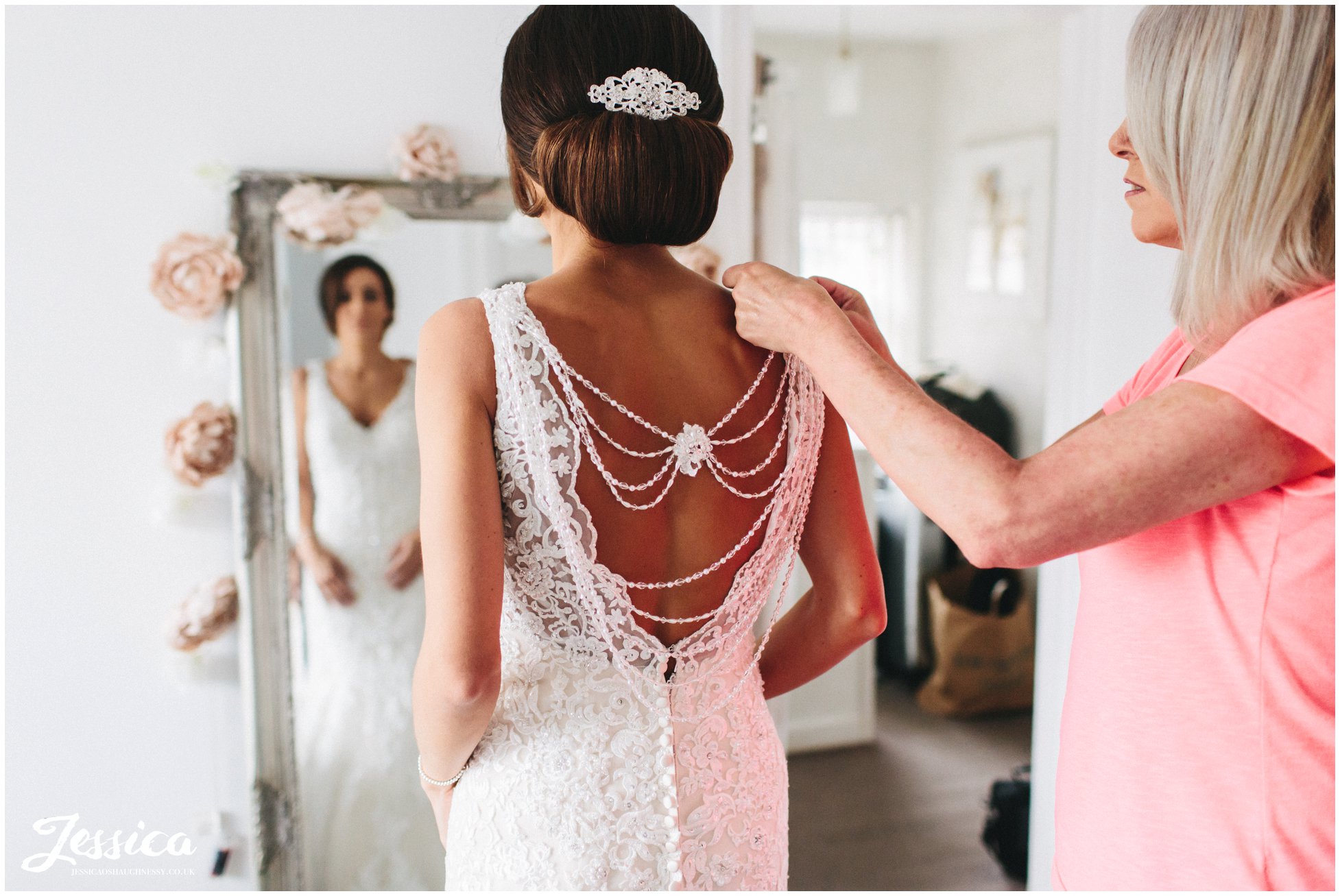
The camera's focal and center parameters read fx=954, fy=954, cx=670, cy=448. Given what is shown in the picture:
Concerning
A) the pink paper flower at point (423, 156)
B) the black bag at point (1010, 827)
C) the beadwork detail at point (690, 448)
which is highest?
the pink paper flower at point (423, 156)

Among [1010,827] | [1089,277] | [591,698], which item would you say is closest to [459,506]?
[591,698]

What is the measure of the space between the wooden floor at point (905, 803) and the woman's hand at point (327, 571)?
157 centimetres

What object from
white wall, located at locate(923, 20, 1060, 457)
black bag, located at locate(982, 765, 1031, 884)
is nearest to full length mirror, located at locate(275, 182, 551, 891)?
black bag, located at locate(982, 765, 1031, 884)

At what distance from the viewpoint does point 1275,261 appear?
2.70 feet

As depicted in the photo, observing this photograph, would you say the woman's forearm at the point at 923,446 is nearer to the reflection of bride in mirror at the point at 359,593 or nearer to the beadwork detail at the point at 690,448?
the beadwork detail at the point at 690,448

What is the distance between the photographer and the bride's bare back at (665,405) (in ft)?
3.37

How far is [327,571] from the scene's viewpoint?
1955 mm

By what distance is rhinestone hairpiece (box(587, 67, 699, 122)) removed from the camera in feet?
3.15

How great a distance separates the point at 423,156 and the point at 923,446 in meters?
1.36

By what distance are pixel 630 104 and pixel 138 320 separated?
1.33 metres

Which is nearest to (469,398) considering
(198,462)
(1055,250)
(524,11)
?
(198,462)

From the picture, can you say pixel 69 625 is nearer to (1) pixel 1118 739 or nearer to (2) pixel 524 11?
(2) pixel 524 11

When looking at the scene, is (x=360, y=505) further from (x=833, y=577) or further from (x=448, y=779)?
(x=833, y=577)

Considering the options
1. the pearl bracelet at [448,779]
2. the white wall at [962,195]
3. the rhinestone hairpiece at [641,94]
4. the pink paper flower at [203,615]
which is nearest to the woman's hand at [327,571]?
the pink paper flower at [203,615]
